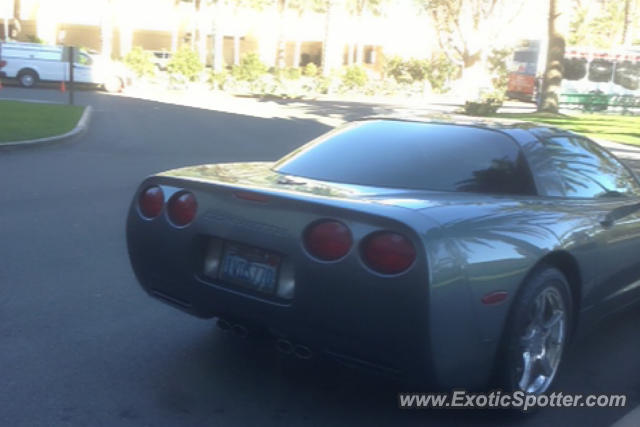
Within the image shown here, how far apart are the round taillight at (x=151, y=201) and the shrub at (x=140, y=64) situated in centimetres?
3543

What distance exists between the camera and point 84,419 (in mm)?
3812

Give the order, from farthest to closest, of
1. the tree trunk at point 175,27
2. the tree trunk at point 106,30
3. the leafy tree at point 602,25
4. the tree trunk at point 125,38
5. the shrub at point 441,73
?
the leafy tree at point 602,25, the tree trunk at point 175,27, the tree trunk at point 125,38, the shrub at point 441,73, the tree trunk at point 106,30

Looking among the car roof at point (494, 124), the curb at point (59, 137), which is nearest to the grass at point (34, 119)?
the curb at point (59, 137)

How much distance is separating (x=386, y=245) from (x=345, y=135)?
5.64ft

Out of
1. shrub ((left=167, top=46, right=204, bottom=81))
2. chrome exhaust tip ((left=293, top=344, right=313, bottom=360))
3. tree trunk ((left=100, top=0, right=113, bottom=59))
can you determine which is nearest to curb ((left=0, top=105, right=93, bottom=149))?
chrome exhaust tip ((left=293, top=344, right=313, bottom=360))

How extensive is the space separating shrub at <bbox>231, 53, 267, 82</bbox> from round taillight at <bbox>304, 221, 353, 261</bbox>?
35.8 meters

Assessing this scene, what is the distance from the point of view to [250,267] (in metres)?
3.94

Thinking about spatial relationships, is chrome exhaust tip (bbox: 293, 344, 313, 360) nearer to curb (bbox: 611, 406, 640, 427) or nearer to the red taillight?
the red taillight

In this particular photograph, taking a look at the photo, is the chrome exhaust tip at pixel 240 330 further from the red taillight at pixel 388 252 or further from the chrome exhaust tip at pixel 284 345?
the red taillight at pixel 388 252

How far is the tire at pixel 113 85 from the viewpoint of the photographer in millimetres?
34031

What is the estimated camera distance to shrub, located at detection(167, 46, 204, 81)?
Result: 38.5m

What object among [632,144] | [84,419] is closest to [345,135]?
[84,419]

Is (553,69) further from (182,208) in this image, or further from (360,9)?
(360,9)

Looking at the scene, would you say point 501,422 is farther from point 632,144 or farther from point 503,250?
point 632,144
